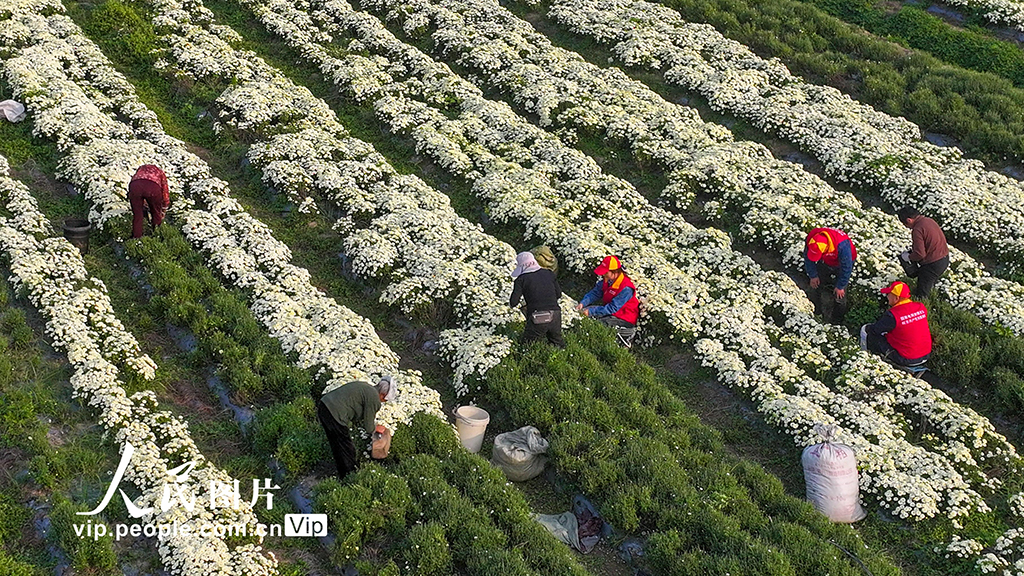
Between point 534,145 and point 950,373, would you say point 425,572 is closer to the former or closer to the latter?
point 950,373

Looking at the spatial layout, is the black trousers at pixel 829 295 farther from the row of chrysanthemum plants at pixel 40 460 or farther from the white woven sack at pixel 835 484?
the row of chrysanthemum plants at pixel 40 460

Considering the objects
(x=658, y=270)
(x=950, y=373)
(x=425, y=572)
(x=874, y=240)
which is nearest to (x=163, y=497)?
(x=425, y=572)

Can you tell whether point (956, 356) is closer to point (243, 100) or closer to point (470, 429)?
point (470, 429)

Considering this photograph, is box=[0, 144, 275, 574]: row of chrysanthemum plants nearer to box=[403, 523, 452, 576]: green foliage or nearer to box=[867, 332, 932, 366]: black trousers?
box=[403, 523, 452, 576]: green foliage

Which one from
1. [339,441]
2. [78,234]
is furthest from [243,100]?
[339,441]

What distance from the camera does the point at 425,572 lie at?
31.7 ft

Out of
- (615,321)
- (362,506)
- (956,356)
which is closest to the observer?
(362,506)

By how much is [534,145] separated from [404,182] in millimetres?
3527

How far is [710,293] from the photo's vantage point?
15516mm

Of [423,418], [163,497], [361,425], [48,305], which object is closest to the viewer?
[163,497]

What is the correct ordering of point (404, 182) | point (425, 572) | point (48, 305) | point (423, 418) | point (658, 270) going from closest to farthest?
1. point (425, 572)
2. point (423, 418)
3. point (48, 305)
4. point (658, 270)
5. point (404, 182)

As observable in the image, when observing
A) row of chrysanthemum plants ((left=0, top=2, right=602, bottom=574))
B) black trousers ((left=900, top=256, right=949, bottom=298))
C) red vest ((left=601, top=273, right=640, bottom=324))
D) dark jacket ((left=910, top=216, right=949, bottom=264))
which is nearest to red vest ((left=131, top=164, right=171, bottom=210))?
row of chrysanthemum plants ((left=0, top=2, right=602, bottom=574))

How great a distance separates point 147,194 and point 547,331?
7.82 metres

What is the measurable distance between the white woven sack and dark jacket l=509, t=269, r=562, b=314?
→ 4.34 metres
